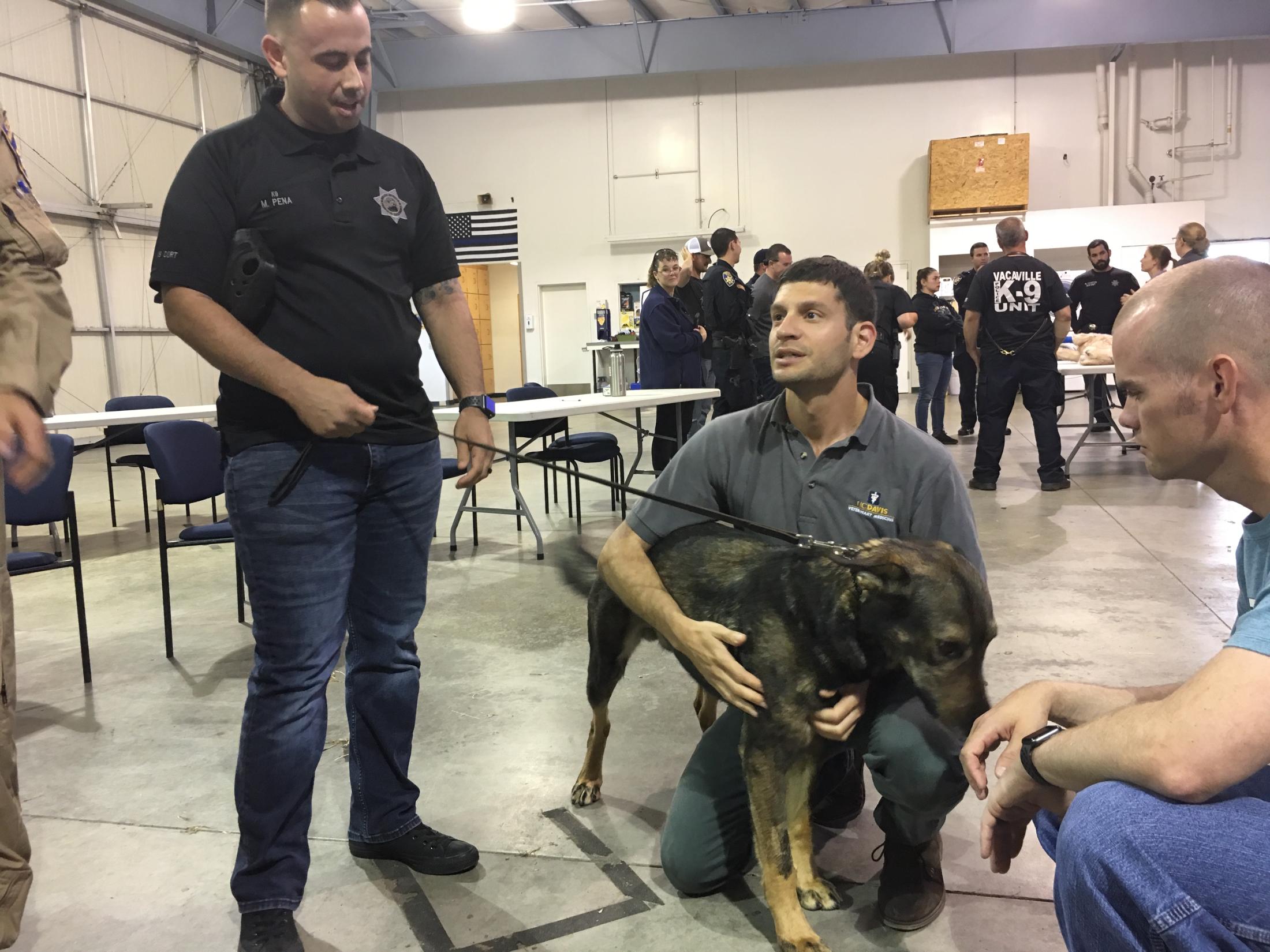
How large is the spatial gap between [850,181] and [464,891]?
51.3 feet

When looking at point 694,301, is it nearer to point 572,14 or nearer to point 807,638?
point 807,638

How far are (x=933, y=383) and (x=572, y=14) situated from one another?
10.2 meters

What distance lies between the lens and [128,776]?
9.08ft

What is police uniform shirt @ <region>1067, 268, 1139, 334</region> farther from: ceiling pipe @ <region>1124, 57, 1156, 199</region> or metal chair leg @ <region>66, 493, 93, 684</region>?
metal chair leg @ <region>66, 493, 93, 684</region>

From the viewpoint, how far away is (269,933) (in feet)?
5.85

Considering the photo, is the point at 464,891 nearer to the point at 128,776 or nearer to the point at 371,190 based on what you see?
the point at 128,776

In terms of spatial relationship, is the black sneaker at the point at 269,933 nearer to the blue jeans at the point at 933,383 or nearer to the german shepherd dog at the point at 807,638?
the german shepherd dog at the point at 807,638

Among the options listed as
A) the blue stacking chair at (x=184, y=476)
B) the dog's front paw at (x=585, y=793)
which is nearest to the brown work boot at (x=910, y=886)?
the dog's front paw at (x=585, y=793)

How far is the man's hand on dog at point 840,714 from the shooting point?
180cm

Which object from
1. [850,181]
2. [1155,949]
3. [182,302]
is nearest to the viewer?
[1155,949]

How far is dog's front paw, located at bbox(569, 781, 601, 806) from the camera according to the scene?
2.51m

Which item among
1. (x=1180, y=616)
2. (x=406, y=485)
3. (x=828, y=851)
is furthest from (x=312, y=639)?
(x=1180, y=616)

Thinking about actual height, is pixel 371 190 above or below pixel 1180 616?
above

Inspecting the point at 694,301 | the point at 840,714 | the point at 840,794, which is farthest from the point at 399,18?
the point at 840,714
